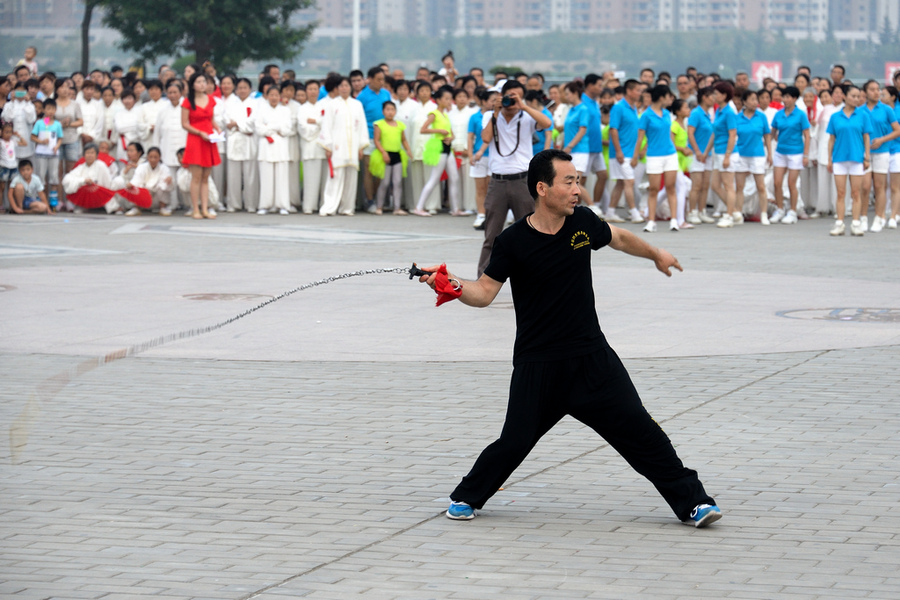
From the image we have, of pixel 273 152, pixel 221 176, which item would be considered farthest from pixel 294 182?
pixel 221 176

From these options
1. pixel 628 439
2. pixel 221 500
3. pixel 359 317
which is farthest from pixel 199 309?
pixel 628 439

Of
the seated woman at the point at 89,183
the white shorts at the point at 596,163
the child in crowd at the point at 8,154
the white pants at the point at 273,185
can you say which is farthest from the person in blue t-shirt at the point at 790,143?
→ the child in crowd at the point at 8,154

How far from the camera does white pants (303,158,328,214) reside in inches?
819

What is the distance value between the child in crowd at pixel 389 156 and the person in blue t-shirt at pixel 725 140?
4.66 m

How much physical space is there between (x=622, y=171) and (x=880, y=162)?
11.1 feet

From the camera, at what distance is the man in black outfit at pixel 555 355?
5.42 metres

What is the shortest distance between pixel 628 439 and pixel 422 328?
485 cm

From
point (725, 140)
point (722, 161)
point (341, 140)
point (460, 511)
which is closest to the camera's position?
point (460, 511)

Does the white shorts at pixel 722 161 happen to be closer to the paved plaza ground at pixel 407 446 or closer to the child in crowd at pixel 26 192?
the paved plaza ground at pixel 407 446

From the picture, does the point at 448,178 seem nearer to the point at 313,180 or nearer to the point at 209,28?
the point at 313,180

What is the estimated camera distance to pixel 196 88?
1881 centimetres

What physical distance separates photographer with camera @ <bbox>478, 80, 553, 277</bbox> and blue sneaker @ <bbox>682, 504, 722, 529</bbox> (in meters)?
6.62

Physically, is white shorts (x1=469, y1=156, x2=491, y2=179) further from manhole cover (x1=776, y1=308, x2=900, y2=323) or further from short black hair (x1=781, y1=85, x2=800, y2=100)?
manhole cover (x1=776, y1=308, x2=900, y2=323)

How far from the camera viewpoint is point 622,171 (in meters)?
18.8
